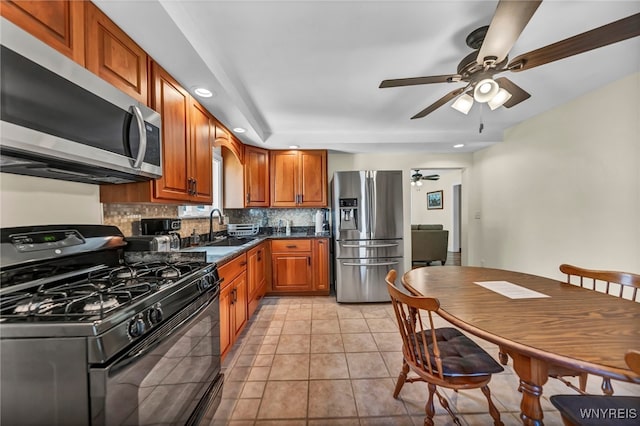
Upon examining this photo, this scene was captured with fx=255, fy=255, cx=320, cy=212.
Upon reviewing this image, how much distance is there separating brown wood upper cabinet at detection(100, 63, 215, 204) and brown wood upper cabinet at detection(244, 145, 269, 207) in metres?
1.26

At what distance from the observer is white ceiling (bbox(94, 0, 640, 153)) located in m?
1.38

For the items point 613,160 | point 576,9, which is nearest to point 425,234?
point 613,160

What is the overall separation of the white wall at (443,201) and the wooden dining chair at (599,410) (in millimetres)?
6235

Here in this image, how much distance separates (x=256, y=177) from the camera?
3.72 m

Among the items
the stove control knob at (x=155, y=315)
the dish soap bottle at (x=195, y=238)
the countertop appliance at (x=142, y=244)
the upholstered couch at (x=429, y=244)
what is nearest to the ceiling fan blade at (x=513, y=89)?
the stove control knob at (x=155, y=315)

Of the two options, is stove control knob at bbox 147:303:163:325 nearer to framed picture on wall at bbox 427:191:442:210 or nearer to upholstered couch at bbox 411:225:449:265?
upholstered couch at bbox 411:225:449:265

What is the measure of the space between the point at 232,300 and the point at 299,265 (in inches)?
60.3

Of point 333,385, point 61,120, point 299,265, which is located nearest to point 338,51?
point 61,120

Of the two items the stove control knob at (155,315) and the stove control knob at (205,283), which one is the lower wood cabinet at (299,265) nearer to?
the stove control knob at (205,283)

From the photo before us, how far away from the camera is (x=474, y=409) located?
156 centimetres

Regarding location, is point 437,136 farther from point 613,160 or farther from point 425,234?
point 425,234

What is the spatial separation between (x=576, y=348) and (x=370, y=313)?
235 centimetres

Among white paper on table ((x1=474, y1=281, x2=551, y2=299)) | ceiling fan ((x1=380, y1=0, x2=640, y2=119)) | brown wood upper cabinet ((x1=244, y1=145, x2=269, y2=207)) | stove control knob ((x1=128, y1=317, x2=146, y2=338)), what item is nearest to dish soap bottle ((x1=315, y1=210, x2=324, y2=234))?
brown wood upper cabinet ((x1=244, y1=145, x2=269, y2=207))

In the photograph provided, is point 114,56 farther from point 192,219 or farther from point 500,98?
point 500,98
